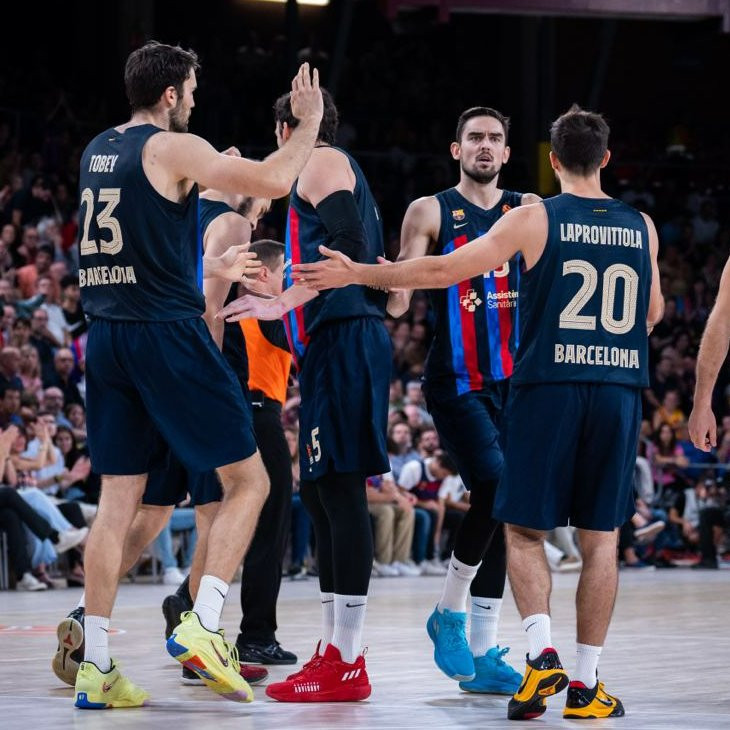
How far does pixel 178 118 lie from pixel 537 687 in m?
2.54

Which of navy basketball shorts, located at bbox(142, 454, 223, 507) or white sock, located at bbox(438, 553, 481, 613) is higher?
navy basketball shorts, located at bbox(142, 454, 223, 507)

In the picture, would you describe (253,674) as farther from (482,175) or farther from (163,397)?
(482,175)

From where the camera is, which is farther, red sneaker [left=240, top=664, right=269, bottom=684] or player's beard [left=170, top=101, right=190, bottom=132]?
red sneaker [left=240, top=664, right=269, bottom=684]

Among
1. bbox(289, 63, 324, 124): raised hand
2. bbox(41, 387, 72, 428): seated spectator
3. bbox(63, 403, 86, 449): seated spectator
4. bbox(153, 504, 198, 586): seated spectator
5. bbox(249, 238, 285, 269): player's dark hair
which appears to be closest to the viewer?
bbox(289, 63, 324, 124): raised hand

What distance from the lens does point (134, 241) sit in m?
5.48

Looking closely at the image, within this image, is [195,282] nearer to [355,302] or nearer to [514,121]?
[355,302]

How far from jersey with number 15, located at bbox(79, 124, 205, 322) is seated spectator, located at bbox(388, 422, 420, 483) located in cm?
1033

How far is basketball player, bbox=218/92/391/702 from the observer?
579cm

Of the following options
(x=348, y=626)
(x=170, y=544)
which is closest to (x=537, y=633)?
(x=348, y=626)

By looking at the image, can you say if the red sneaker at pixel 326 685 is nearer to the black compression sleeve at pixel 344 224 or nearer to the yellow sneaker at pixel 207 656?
the yellow sneaker at pixel 207 656

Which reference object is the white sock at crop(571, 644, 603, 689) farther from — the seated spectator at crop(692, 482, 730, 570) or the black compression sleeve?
the seated spectator at crop(692, 482, 730, 570)

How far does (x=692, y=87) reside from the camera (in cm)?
2833

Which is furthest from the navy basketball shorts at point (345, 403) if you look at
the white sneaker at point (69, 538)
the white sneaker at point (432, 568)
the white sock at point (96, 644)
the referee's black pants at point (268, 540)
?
the white sneaker at point (432, 568)

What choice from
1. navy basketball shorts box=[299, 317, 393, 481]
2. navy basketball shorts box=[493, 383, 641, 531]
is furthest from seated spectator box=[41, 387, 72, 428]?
navy basketball shorts box=[493, 383, 641, 531]
